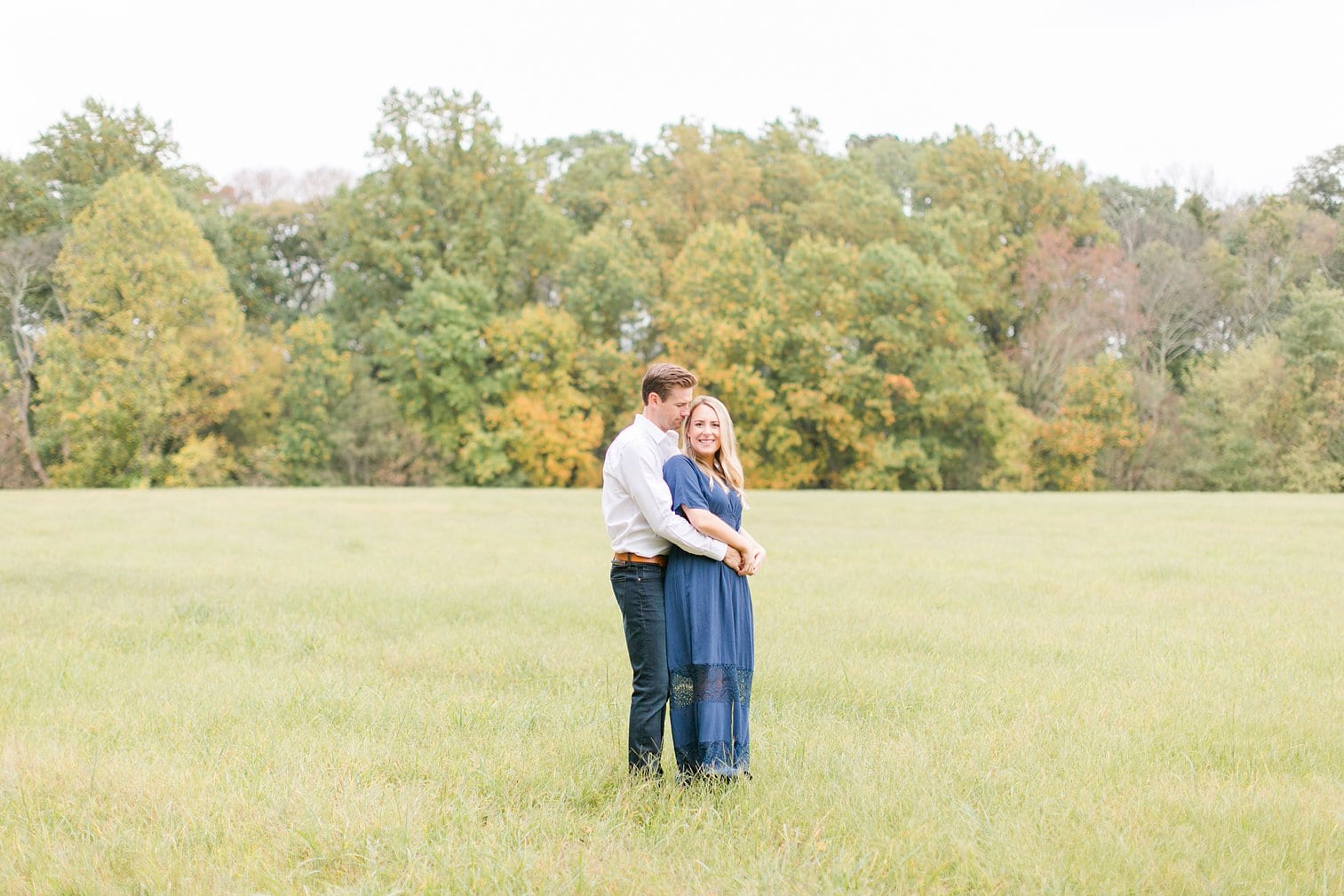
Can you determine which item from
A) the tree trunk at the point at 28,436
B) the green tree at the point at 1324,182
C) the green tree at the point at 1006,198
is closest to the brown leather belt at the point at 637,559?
the tree trunk at the point at 28,436

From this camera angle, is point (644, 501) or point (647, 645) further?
point (647, 645)

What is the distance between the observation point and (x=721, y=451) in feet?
17.0

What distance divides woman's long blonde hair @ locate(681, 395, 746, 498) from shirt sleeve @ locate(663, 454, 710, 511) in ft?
0.29

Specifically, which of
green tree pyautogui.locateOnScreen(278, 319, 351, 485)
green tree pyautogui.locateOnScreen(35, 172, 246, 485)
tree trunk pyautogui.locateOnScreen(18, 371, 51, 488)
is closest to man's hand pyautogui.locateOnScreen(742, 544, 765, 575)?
green tree pyautogui.locateOnScreen(35, 172, 246, 485)

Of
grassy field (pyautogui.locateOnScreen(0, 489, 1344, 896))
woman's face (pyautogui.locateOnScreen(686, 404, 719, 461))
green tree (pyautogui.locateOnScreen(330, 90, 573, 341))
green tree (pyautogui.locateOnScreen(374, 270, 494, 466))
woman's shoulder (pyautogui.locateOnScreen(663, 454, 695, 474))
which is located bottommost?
grassy field (pyautogui.locateOnScreen(0, 489, 1344, 896))

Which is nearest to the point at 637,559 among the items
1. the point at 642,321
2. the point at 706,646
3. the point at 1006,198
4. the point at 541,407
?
the point at 706,646

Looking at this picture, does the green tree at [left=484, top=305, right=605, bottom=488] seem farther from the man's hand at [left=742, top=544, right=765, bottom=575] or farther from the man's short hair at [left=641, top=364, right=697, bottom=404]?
the man's hand at [left=742, top=544, right=765, bottom=575]

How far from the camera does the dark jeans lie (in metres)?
5.12

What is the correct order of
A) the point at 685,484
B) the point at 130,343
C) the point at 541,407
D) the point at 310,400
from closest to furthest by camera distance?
the point at 685,484 → the point at 130,343 → the point at 310,400 → the point at 541,407

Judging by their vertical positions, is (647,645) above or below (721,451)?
below

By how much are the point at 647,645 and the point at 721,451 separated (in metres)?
0.98

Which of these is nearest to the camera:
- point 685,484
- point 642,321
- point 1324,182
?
point 685,484

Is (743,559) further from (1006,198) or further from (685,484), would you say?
(1006,198)

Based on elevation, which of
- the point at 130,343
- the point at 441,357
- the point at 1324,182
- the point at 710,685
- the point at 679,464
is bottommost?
the point at 710,685
